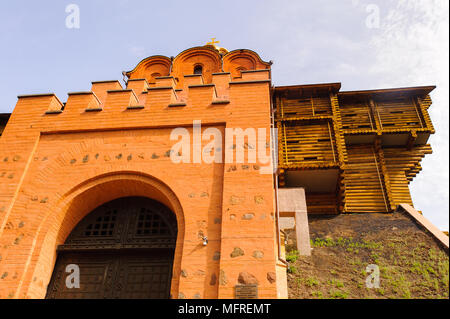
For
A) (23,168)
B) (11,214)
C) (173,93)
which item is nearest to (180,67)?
(173,93)

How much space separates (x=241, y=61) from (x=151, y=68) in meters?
3.56

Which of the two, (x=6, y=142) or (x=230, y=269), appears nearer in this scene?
(x=230, y=269)

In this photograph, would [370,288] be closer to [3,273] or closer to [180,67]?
[3,273]

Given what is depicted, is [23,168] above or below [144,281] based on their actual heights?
above

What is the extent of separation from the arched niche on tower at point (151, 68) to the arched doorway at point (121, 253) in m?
7.35

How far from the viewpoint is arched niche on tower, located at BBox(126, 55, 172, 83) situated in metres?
13.4

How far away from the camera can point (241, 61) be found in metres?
13.1

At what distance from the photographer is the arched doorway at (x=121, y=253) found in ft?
20.8

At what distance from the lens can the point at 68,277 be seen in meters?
6.54
